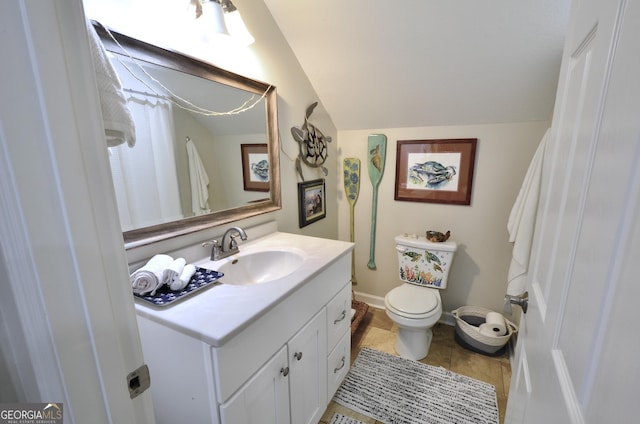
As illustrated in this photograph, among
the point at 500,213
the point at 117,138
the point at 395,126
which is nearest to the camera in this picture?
the point at 117,138

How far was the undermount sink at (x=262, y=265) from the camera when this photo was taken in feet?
4.23

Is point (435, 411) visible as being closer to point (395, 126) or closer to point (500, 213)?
point (500, 213)

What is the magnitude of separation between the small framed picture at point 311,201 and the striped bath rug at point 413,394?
1061mm

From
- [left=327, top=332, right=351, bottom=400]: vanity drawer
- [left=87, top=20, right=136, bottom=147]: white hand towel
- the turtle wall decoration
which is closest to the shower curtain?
[left=87, top=20, right=136, bottom=147]: white hand towel

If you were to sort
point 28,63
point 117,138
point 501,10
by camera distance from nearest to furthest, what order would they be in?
1. point 28,63
2. point 117,138
3. point 501,10

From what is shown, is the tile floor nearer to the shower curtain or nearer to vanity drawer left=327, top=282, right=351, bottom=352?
vanity drawer left=327, top=282, right=351, bottom=352

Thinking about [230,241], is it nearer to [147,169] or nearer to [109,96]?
[147,169]

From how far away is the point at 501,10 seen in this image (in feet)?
4.12

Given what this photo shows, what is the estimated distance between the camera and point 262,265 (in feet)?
4.58

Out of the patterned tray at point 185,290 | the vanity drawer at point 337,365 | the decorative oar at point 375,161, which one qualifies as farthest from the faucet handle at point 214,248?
the decorative oar at point 375,161

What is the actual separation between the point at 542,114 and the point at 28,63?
2.26m

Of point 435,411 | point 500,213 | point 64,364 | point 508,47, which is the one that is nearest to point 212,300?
point 64,364

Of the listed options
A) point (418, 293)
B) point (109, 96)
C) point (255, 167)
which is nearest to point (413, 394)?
point (418, 293)

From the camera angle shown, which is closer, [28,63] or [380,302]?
[28,63]
